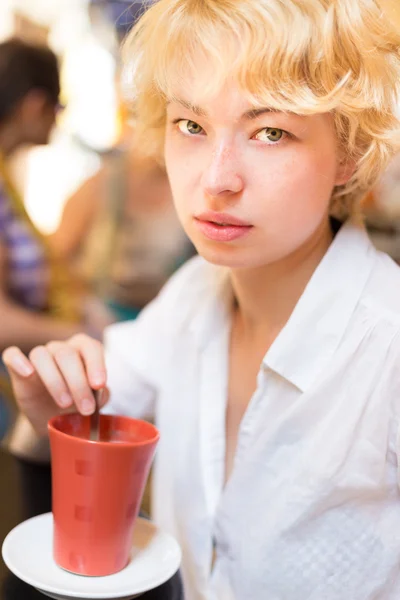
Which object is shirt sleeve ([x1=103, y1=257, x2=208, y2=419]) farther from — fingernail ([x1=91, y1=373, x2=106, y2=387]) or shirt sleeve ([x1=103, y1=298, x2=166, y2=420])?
fingernail ([x1=91, y1=373, x2=106, y2=387])

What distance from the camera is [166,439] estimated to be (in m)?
1.06

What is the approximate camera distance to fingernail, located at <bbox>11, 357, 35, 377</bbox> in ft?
2.54

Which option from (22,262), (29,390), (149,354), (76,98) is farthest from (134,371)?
(76,98)

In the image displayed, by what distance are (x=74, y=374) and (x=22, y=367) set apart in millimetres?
70

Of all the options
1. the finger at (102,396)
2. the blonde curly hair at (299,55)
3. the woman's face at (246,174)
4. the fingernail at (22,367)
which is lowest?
the finger at (102,396)

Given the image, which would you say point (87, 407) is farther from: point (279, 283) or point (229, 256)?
point (279, 283)

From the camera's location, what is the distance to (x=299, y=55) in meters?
0.72

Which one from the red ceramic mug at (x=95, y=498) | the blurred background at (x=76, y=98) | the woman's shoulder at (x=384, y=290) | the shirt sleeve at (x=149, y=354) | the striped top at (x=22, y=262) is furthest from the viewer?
the blurred background at (x=76, y=98)

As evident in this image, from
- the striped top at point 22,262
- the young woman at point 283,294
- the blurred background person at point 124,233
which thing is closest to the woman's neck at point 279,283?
the young woman at point 283,294

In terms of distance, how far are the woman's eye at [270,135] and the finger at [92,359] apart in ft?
0.91

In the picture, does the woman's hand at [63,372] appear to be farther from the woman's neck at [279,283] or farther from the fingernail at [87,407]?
the woman's neck at [279,283]

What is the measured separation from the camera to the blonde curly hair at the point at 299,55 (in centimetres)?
71

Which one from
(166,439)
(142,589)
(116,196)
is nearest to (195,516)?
(166,439)

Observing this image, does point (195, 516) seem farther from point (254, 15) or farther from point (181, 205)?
point (254, 15)
